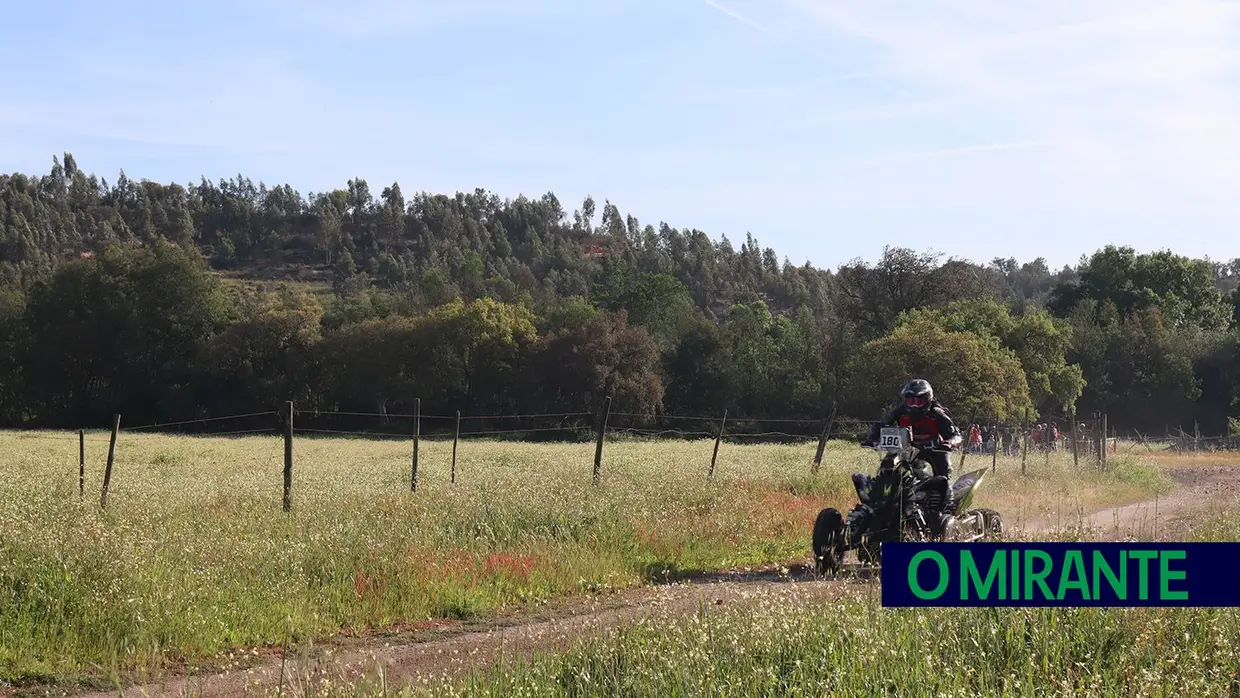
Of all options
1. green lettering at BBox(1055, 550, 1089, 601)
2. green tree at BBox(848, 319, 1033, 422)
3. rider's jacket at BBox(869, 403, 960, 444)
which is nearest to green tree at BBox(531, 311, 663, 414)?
green tree at BBox(848, 319, 1033, 422)

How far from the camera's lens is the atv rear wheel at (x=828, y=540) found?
1099cm

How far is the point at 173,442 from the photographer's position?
43344 mm

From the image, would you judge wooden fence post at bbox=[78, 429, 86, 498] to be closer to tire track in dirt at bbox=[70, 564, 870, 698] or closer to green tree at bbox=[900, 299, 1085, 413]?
tire track in dirt at bbox=[70, 564, 870, 698]

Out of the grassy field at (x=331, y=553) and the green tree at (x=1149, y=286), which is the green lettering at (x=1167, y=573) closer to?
the grassy field at (x=331, y=553)

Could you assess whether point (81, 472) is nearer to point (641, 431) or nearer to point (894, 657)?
point (894, 657)

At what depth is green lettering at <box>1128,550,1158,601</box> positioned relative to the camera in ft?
14.0

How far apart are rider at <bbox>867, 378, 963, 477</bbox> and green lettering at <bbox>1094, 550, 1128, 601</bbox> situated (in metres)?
A: 7.01

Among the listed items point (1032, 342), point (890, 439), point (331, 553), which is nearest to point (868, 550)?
point (890, 439)

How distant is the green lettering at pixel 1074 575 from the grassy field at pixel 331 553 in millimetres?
1198

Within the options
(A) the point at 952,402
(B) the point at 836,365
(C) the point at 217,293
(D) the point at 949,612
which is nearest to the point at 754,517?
(D) the point at 949,612

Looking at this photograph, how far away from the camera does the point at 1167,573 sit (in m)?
4.30

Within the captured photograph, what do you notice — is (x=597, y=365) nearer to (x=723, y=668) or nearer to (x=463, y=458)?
(x=463, y=458)

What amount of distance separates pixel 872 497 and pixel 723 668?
20.2 ft

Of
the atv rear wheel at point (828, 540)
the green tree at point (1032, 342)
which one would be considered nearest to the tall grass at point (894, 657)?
the atv rear wheel at point (828, 540)
